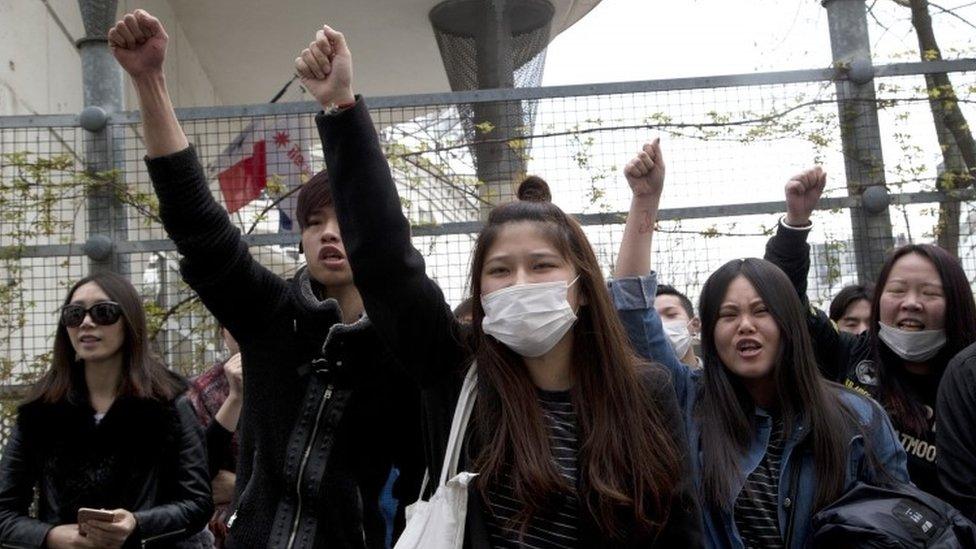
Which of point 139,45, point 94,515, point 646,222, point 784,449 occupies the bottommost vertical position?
point 94,515

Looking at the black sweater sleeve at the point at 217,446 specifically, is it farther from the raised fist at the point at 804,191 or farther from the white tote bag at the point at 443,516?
the raised fist at the point at 804,191

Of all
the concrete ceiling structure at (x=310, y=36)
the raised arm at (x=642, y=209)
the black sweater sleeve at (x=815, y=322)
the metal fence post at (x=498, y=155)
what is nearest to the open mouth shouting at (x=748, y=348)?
the raised arm at (x=642, y=209)

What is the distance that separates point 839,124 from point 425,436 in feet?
14.4

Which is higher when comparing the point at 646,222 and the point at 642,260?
the point at 646,222

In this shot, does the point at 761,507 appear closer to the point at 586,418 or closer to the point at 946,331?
the point at 586,418

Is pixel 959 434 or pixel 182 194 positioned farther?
pixel 959 434

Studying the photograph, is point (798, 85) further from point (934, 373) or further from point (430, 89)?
point (430, 89)

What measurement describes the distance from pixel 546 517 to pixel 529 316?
0.46 metres

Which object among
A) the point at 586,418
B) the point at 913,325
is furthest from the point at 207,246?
the point at 913,325

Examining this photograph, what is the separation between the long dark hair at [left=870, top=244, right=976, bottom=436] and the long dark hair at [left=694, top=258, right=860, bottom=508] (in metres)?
0.71

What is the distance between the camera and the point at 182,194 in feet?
9.38

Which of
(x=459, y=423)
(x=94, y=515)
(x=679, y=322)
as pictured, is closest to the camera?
(x=459, y=423)

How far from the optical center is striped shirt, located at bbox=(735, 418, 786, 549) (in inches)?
128

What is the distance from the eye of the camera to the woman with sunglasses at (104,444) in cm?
416
